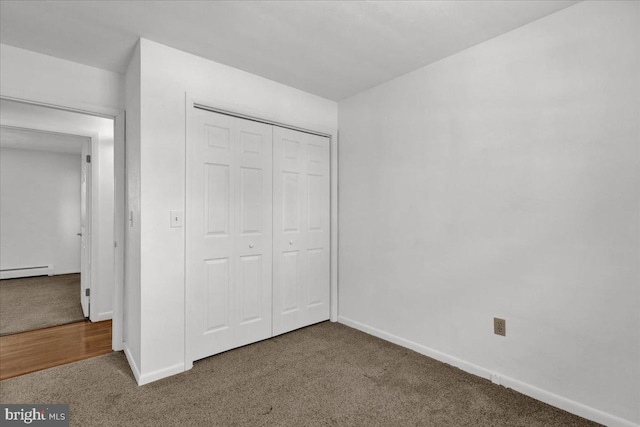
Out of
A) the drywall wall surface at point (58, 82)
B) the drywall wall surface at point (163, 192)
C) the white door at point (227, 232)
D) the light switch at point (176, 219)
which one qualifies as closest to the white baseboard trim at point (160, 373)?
the drywall wall surface at point (163, 192)

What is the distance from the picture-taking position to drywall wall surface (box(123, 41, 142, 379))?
2.29m

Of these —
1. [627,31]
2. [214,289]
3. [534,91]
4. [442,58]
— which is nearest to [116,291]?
[214,289]

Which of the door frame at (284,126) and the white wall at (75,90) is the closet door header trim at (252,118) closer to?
the door frame at (284,126)

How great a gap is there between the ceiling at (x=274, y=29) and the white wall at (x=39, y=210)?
4.80 metres

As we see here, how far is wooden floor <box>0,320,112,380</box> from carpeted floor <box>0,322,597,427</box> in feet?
0.60

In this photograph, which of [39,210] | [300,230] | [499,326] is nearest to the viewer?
[499,326]

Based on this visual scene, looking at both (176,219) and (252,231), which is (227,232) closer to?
(252,231)

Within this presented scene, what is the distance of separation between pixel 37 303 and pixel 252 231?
3519mm

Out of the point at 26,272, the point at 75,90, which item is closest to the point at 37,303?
the point at 26,272

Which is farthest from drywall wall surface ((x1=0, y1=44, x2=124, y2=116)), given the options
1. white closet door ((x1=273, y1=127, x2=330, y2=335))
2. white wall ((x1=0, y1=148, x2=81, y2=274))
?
white wall ((x1=0, y1=148, x2=81, y2=274))

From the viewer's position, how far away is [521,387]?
6.86 feet

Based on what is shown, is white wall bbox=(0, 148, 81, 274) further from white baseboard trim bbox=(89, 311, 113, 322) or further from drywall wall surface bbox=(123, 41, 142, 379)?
drywall wall surface bbox=(123, 41, 142, 379)

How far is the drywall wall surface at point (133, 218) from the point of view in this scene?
2289mm

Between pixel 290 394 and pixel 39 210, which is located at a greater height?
pixel 39 210
